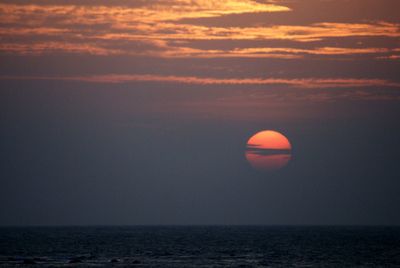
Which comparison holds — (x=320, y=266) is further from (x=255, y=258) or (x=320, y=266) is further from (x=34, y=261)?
(x=34, y=261)

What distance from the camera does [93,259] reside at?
106m

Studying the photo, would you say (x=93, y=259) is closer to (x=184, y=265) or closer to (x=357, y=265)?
(x=184, y=265)

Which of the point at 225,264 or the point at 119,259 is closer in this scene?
the point at 225,264

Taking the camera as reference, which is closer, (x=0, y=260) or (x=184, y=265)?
(x=184, y=265)

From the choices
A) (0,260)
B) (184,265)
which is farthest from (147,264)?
(0,260)

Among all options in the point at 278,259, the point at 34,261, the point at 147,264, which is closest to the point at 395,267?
the point at 278,259

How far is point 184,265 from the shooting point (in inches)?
3684

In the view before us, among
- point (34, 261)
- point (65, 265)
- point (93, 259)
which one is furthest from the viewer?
point (93, 259)

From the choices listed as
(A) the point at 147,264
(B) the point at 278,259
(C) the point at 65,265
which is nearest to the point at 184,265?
(A) the point at 147,264

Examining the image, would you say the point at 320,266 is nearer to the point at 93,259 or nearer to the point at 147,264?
the point at 147,264

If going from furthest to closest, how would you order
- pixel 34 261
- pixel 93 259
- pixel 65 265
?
pixel 93 259 → pixel 34 261 → pixel 65 265

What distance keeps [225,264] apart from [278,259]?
1621cm

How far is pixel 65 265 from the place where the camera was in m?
92.6

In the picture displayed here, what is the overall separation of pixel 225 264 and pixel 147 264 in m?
9.81
